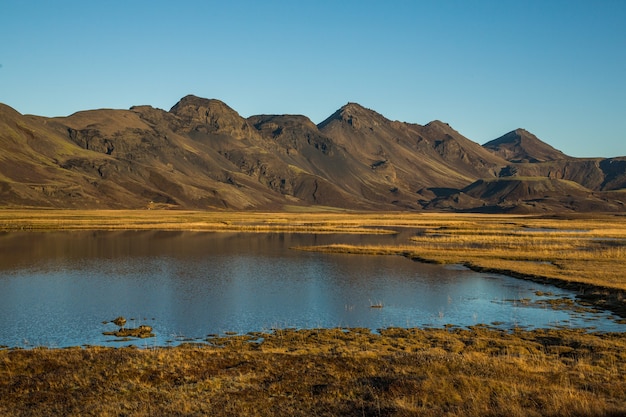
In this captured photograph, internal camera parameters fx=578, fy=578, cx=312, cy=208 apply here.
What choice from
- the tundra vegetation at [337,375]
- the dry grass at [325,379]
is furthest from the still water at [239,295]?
the dry grass at [325,379]

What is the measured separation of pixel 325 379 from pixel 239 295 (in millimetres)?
26161

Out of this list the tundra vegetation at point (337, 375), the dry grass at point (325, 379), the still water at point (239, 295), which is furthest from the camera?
the still water at point (239, 295)

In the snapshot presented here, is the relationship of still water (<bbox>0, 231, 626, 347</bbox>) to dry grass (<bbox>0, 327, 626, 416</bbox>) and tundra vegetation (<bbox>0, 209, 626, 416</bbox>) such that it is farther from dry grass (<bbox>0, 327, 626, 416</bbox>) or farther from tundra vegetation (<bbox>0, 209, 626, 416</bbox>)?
dry grass (<bbox>0, 327, 626, 416</bbox>)

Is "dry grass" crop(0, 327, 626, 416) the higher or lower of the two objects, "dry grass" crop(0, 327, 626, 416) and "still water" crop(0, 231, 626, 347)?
the higher

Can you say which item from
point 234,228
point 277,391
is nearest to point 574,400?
point 277,391

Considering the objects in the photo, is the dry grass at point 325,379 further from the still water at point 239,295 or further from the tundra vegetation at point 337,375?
the still water at point 239,295

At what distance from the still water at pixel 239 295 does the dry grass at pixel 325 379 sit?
6354mm

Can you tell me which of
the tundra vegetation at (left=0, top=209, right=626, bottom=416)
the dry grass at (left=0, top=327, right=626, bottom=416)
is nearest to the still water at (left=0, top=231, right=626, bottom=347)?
the tundra vegetation at (left=0, top=209, right=626, bottom=416)

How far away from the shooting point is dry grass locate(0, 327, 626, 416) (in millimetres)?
19281

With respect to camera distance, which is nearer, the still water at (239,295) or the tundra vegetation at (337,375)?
the tundra vegetation at (337,375)

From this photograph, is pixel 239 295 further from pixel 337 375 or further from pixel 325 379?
pixel 325 379

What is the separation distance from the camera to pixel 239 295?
48.4 meters

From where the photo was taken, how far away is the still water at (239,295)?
1469 inches

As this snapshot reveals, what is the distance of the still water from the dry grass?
635cm
